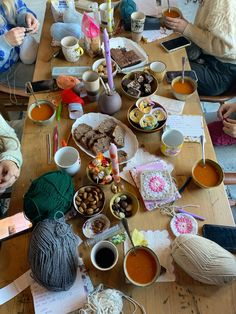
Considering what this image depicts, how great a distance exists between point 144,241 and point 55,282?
0.94 ft

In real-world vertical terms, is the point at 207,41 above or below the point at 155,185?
above

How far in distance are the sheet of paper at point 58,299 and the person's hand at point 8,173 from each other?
14.5 inches

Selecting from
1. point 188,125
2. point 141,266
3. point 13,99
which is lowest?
point 13,99

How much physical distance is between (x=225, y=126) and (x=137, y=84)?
1.54ft

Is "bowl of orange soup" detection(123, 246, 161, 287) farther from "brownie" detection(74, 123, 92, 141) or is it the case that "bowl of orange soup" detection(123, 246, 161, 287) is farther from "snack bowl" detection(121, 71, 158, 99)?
"snack bowl" detection(121, 71, 158, 99)

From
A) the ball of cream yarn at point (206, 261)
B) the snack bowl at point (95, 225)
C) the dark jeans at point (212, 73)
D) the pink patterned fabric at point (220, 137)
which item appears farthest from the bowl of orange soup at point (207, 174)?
the dark jeans at point (212, 73)

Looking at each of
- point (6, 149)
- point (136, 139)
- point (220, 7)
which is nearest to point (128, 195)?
point (136, 139)

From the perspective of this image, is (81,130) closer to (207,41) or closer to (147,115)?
(147,115)

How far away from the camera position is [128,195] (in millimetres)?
999

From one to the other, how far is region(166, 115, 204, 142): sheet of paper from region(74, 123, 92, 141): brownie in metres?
0.32

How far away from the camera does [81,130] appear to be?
1171 mm

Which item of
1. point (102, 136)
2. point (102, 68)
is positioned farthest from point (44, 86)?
point (102, 136)

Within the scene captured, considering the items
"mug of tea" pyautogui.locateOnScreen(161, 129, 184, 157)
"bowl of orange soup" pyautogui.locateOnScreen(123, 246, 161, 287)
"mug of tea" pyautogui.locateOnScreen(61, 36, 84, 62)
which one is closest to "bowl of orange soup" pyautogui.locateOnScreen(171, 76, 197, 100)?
"mug of tea" pyautogui.locateOnScreen(161, 129, 184, 157)

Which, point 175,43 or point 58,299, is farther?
point 175,43
